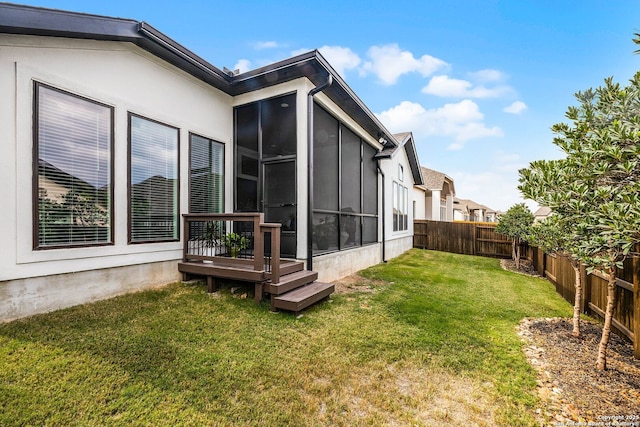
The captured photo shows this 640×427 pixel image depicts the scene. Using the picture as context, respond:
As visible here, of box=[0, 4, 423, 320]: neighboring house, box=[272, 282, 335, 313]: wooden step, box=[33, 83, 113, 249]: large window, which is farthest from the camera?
box=[272, 282, 335, 313]: wooden step

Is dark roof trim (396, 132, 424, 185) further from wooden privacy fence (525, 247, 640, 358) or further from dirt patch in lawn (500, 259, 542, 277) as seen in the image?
wooden privacy fence (525, 247, 640, 358)

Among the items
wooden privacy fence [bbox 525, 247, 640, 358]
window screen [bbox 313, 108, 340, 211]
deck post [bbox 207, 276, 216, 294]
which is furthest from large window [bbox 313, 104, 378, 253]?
wooden privacy fence [bbox 525, 247, 640, 358]

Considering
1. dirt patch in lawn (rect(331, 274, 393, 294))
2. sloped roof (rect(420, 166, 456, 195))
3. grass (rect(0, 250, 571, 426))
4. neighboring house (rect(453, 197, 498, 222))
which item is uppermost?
sloped roof (rect(420, 166, 456, 195))

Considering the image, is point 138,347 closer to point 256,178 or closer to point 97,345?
point 97,345

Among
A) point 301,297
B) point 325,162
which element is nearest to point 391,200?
point 325,162

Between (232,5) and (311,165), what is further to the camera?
(232,5)

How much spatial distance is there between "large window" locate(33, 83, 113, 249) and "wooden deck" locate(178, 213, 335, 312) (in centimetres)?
131

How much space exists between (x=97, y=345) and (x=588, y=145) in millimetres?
5325

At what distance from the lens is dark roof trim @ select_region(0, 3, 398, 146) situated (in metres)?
3.28

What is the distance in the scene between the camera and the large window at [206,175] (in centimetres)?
537

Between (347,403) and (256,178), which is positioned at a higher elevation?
(256,178)

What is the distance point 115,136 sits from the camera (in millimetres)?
4215

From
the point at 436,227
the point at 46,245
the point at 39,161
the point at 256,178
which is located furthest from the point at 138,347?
the point at 436,227

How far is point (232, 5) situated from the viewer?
7.55 m
